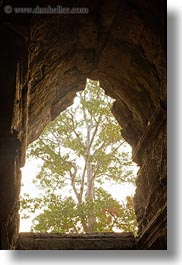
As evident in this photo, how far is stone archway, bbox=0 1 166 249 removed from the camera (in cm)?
505

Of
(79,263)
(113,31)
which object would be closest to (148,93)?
(113,31)

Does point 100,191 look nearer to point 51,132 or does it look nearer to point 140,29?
point 51,132

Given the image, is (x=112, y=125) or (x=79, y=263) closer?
(x=79, y=263)

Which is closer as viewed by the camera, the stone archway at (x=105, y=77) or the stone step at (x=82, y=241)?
the stone archway at (x=105, y=77)

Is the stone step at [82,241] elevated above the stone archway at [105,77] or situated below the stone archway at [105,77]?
below

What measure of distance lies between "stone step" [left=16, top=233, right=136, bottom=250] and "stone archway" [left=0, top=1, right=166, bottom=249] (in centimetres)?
55

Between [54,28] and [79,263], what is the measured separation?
3669 millimetres

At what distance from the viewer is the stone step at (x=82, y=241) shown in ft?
24.6

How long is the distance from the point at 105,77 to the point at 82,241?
348 cm

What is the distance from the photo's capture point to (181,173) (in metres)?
4.00

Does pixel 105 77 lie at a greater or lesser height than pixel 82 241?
greater

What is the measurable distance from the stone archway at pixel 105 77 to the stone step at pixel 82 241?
55 centimetres

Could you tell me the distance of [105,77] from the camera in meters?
8.56

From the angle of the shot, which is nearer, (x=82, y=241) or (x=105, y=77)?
(x=82, y=241)
